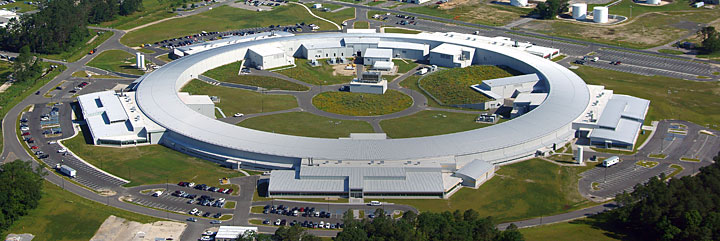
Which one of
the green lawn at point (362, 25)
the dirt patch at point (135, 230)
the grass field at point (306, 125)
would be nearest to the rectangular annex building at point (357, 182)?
the dirt patch at point (135, 230)

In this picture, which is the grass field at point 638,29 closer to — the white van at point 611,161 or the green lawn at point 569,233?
the white van at point 611,161

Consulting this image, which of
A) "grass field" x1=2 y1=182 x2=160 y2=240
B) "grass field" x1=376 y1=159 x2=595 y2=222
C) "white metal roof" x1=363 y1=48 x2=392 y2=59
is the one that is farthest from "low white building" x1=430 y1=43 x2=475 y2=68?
"grass field" x1=2 y1=182 x2=160 y2=240

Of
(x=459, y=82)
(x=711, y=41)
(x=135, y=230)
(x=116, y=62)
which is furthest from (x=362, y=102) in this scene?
(x=711, y=41)

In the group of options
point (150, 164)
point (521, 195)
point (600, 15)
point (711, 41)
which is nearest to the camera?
point (521, 195)

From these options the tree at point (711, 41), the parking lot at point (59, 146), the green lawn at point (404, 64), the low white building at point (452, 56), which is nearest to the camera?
the parking lot at point (59, 146)

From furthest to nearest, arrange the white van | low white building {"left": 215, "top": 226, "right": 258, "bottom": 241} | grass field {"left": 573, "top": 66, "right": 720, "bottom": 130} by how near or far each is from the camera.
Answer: grass field {"left": 573, "top": 66, "right": 720, "bottom": 130}, the white van, low white building {"left": 215, "top": 226, "right": 258, "bottom": 241}

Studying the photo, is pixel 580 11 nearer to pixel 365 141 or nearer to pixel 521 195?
pixel 365 141

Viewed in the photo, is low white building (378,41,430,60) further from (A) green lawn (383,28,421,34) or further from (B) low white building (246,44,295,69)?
(A) green lawn (383,28,421,34)
